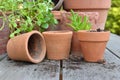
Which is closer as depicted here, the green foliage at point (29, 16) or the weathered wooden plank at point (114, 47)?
the green foliage at point (29, 16)

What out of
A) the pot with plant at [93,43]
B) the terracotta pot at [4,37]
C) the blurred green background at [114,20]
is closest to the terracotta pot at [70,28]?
the pot with plant at [93,43]

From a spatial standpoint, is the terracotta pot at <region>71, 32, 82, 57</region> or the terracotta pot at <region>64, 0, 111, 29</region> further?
the terracotta pot at <region>64, 0, 111, 29</region>

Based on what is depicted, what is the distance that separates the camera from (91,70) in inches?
38.8

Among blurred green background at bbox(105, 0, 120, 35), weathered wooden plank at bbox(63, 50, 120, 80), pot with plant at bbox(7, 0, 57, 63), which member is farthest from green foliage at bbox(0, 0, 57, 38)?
blurred green background at bbox(105, 0, 120, 35)

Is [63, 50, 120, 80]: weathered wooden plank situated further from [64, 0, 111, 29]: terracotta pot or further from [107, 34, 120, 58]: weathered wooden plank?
[64, 0, 111, 29]: terracotta pot

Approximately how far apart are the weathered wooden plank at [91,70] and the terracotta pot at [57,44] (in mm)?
79

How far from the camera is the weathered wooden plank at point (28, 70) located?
88 centimetres

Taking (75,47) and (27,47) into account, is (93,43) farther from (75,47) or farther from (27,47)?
(27,47)

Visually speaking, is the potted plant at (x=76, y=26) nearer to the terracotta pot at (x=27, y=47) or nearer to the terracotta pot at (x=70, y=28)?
the terracotta pot at (x=70, y=28)

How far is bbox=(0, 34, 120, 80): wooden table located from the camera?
2.87 ft

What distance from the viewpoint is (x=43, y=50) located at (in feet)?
4.04

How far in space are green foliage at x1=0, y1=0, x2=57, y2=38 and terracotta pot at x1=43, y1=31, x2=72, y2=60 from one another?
9 cm

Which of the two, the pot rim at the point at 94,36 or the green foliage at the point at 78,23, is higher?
the green foliage at the point at 78,23

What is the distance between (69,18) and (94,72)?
42 cm
